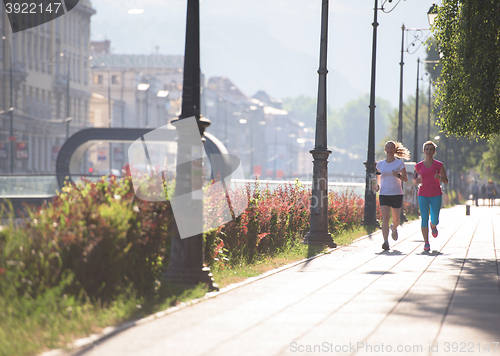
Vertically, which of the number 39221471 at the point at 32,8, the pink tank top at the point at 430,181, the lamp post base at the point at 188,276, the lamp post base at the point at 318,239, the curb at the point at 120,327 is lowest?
the lamp post base at the point at 318,239

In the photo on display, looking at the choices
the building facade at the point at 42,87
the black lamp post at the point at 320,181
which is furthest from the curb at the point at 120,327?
the building facade at the point at 42,87

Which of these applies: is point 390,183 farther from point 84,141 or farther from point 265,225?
point 84,141

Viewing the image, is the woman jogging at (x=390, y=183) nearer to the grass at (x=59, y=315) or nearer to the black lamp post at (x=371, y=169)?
the grass at (x=59, y=315)

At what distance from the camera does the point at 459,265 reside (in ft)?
34.3

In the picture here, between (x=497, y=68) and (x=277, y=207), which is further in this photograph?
(x=277, y=207)

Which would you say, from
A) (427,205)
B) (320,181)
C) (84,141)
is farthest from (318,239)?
(84,141)

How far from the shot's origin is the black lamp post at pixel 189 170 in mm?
8016

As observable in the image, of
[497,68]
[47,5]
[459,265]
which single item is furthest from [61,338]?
[47,5]

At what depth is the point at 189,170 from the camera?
817 centimetres

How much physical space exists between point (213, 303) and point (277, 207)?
5.81 meters

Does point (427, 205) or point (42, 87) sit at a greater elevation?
point (42, 87)

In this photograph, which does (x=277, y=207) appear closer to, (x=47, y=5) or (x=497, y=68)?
(x=497, y=68)

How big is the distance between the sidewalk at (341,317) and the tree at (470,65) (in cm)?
302

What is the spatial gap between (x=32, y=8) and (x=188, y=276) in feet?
225
